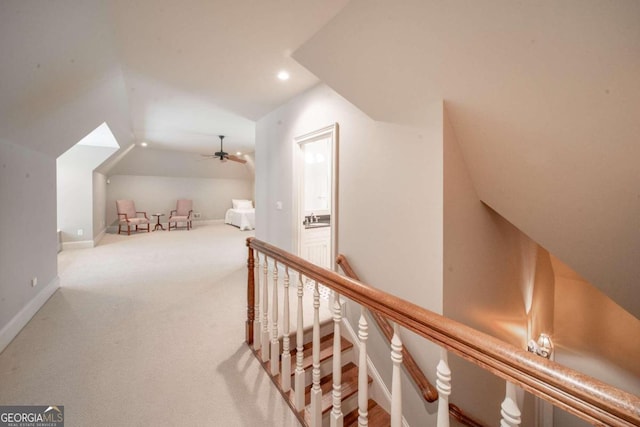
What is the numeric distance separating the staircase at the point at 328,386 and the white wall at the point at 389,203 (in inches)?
10.1

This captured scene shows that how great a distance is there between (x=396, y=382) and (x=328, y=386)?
4.80ft

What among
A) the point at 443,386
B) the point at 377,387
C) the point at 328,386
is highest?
the point at 443,386

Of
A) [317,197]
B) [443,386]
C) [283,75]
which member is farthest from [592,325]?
[283,75]

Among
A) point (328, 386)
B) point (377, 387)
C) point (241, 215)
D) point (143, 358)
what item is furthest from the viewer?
point (241, 215)

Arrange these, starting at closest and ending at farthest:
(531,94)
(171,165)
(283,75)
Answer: (531,94) < (283,75) < (171,165)

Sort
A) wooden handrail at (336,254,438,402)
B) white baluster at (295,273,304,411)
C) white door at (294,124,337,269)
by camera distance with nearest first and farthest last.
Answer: white baluster at (295,273,304,411), wooden handrail at (336,254,438,402), white door at (294,124,337,269)

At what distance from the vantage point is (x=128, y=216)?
8258 mm

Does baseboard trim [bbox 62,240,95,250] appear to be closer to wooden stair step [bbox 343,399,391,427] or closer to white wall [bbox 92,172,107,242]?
white wall [bbox 92,172,107,242]

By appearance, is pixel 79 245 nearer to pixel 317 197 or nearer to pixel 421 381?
pixel 317 197

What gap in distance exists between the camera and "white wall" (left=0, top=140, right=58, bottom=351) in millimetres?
2311

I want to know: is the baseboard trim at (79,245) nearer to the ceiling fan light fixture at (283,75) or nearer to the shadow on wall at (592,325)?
the ceiling fan light fixture at (283,75)

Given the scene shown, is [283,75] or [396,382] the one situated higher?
[283,75]

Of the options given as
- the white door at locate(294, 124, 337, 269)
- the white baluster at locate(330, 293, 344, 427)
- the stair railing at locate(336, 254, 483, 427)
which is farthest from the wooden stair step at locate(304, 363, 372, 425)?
the white door at locate(294, 124, 337, 269)

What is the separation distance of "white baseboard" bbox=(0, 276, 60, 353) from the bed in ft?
15.6
